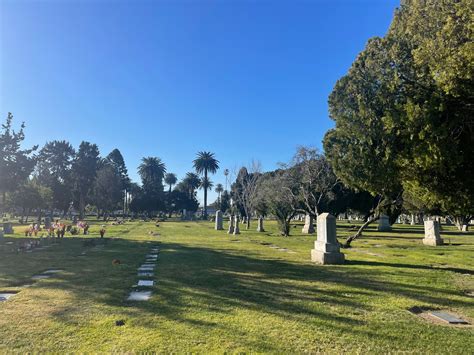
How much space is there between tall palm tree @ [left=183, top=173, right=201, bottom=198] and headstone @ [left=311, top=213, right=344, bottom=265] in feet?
276

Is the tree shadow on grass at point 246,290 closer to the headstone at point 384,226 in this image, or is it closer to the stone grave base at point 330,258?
the stone grave base at point 330,258

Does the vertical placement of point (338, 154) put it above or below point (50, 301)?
above

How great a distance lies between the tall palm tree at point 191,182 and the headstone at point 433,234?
77.9m

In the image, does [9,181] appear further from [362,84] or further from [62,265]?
[362,84]

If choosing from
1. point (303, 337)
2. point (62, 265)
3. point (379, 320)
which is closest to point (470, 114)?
point (379, 320)

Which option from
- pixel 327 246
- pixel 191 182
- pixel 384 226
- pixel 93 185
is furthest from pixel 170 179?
pixel 327 246

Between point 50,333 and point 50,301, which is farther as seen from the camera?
point 50,301

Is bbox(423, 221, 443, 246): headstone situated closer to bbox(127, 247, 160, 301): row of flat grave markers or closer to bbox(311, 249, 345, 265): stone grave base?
bbox(311, 249, 345, 265): stone grave base

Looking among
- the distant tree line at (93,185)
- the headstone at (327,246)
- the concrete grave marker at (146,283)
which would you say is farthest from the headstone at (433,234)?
the distant tree line at (93,185)

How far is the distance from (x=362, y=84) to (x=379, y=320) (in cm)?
674

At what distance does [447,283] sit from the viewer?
24.8 feet

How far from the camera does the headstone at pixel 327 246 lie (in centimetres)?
1059

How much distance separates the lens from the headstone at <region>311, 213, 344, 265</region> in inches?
417

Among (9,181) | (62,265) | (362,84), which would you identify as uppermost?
(362,84)
